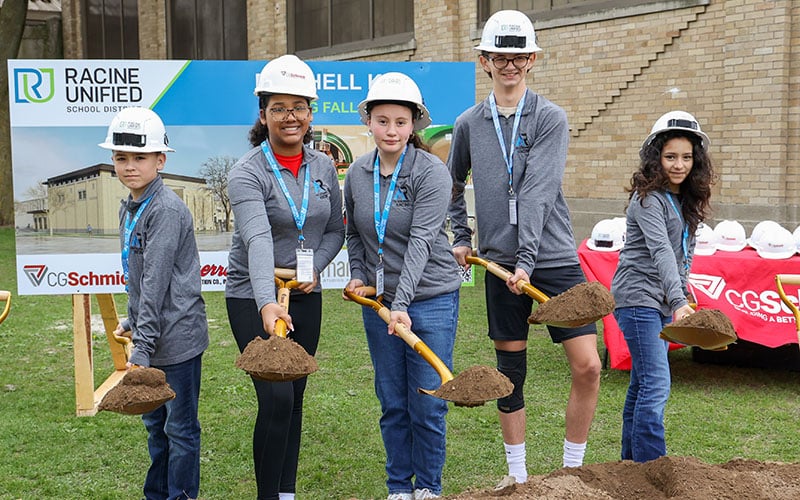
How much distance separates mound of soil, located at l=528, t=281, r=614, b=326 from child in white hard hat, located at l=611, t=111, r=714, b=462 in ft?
2.40

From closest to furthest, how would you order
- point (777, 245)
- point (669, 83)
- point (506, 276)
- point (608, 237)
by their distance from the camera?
point (506, 276) → point (777, 245) → point (608, 237) → point (669, 83)

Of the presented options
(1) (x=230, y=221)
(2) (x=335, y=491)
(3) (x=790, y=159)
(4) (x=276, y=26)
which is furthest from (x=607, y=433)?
(4) (x=276, y=26)

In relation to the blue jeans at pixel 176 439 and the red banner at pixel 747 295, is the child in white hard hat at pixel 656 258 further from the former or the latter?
the red banner at pixel 747 295

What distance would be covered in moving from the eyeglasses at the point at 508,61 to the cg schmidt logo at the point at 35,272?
360 cm

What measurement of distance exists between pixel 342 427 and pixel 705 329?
305 cm


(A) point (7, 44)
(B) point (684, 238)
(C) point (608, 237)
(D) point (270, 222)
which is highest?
(A) point (7, 44)

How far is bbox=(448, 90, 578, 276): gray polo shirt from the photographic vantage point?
3.97 m

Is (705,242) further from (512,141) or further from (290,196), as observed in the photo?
(290,196)

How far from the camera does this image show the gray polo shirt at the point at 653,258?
4117mm

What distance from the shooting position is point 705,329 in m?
3.43

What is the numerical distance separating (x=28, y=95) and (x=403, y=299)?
347 cm

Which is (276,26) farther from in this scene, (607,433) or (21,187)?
(607,433)

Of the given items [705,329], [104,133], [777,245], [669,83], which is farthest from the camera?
[669,83]

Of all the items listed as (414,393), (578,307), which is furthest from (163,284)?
(578,307)
